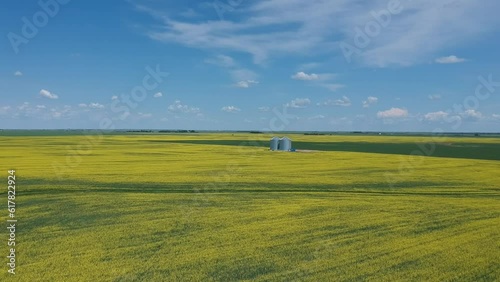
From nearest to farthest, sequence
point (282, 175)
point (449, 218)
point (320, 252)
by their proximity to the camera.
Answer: point (320, 252) → point (449, 218) → point (282, 175)

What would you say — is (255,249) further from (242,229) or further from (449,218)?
(449,218)

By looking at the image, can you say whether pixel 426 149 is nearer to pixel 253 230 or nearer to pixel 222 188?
pixel 222 188

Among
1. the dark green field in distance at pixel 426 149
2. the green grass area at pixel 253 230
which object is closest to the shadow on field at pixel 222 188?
the green grass area at pixel 253 230

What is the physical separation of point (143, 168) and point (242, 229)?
20.8 metres

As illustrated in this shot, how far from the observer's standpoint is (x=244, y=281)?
956 centimetres

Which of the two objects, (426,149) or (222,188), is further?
(426,149)

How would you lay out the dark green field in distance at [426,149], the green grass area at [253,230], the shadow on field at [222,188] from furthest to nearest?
the dark green field in distance at [426,149] < the shadow on field at [222,188] < the green grass area at [253,230]

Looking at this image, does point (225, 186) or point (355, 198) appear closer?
point (355, 198)

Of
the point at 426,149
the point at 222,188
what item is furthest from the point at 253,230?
the point at 426,149

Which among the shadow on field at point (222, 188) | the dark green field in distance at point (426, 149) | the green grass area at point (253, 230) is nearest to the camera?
the green grass area at point (253, 230)

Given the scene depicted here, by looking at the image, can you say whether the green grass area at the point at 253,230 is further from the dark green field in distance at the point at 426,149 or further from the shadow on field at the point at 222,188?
the dark green field in distance at the point at 426,149

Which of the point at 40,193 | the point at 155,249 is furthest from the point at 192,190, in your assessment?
the point at 155,249

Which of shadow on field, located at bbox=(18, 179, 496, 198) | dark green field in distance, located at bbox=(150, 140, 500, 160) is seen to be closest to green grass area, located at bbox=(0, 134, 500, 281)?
shadow on field, located at bbox=(18, 179, 496, 198)

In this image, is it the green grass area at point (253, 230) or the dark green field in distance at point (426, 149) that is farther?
the dark green field in distance at point (426, 149)
